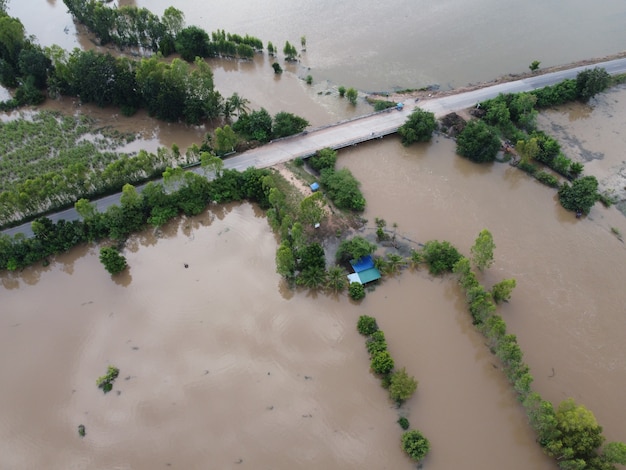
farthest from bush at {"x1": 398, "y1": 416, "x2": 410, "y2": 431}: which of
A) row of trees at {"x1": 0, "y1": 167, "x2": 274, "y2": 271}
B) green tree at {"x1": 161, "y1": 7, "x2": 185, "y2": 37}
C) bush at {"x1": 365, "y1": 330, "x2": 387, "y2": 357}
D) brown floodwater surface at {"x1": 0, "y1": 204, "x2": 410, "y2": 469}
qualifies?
green tree at {"x1": 161, "y1": 7, "x2": 185, "y2": 37}

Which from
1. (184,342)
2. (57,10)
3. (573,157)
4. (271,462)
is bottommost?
(271,462)

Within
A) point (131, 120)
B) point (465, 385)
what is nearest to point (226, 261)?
point (465, 385)

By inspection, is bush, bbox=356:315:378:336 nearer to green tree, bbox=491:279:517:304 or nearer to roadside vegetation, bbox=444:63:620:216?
green tree, bbox=491:279:517:304

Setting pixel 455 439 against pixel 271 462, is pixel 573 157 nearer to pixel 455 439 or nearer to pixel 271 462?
pixel 455 439

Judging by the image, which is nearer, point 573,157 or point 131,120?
point 573,157

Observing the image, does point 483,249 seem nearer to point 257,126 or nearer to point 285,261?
point 285,261

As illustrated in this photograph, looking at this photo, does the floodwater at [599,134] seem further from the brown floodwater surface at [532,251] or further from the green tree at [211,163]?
the green tree at [211,163]
